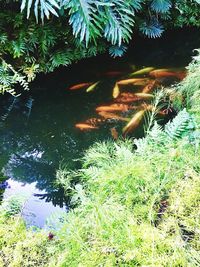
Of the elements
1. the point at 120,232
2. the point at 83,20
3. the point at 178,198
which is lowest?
the point at 120,232

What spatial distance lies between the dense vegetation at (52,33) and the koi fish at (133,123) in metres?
1.12

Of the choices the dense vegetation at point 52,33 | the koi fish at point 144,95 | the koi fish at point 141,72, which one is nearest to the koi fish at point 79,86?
the dense vegetation at point 52,33

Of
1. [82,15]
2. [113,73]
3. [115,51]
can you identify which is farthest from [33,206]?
[115,51]

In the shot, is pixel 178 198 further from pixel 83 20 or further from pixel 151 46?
pixel 151 46

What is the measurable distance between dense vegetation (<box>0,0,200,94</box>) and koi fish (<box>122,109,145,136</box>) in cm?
112

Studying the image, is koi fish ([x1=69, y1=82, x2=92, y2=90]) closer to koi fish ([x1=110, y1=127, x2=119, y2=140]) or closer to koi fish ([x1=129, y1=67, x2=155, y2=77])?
koi fish ([x1=129, y1=67, x2=155, y2=77])

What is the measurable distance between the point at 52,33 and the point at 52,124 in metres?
1.35

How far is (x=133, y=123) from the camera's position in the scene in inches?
165

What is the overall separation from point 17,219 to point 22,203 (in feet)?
0.78

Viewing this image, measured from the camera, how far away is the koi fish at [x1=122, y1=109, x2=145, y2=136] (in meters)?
4.12

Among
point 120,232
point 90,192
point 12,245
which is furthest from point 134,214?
point 12,245

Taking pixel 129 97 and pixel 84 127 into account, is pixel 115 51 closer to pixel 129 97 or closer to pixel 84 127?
pixel 129 97

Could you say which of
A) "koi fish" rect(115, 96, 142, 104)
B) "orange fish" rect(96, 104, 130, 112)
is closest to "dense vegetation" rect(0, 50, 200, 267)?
"orange fish" rect(96, 104, 130, 112)

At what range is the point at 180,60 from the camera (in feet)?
19.1
